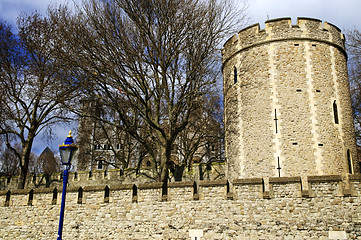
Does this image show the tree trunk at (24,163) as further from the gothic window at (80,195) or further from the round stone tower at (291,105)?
the round stone tower at (291,105)

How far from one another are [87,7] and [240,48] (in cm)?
709

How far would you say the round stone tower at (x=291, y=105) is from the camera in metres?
13.3

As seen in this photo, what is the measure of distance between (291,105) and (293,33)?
3.27 m

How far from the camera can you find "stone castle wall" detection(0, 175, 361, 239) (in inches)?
364

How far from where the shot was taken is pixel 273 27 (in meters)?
14.8

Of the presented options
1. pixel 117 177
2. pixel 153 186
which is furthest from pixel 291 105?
pixel 117 177

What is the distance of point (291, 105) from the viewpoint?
13766mm

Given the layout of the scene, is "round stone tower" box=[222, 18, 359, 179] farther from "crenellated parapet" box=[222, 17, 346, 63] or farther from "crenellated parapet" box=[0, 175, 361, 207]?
"crenellated parapet" box=[0, 175, 361, 207]

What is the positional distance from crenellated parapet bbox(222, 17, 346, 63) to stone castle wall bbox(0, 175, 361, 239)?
7101 mm

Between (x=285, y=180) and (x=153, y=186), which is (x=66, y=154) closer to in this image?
(x=153, y=186)

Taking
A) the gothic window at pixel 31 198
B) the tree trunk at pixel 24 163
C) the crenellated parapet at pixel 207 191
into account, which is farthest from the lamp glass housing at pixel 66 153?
the tree trunk at pixel 24 163

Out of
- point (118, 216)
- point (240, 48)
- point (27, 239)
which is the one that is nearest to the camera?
point (118, 216)

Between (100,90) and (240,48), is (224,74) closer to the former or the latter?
(240,48)

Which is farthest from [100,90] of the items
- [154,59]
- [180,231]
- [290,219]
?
[290,219]
